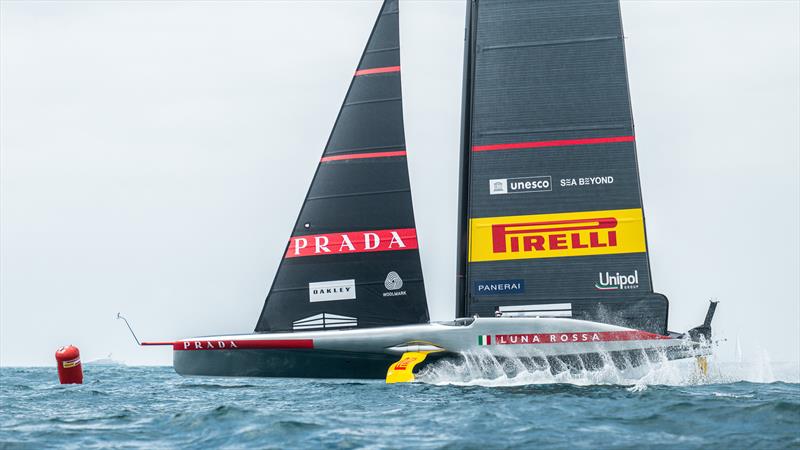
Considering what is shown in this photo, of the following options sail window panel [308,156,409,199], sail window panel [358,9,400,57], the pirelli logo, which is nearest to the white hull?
the pirelli logo

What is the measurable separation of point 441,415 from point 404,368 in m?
4.43

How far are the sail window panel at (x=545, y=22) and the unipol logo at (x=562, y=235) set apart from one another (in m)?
3.16

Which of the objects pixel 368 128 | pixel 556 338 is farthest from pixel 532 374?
pixel 368 128

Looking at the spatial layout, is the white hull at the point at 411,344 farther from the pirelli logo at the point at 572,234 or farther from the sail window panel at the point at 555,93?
the sail window panel at the point at 555,93

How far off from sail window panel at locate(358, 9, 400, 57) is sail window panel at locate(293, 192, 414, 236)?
2526mm

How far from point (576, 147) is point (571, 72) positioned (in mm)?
1297

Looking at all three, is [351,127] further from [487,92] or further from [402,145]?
[487,92]

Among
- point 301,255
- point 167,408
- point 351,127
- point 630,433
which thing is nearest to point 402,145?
point 351,127

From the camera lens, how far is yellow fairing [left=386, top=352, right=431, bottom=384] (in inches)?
641

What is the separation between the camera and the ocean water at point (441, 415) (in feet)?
33.6

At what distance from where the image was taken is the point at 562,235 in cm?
1773

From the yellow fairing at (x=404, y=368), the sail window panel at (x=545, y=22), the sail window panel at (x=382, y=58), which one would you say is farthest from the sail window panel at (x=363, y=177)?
the yellow fairing at (x=404, y=368)

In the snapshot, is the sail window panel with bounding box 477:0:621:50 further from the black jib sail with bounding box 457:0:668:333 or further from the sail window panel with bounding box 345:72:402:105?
the sail window panel with bounding box 345:72:402:105

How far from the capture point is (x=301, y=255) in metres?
18.7
